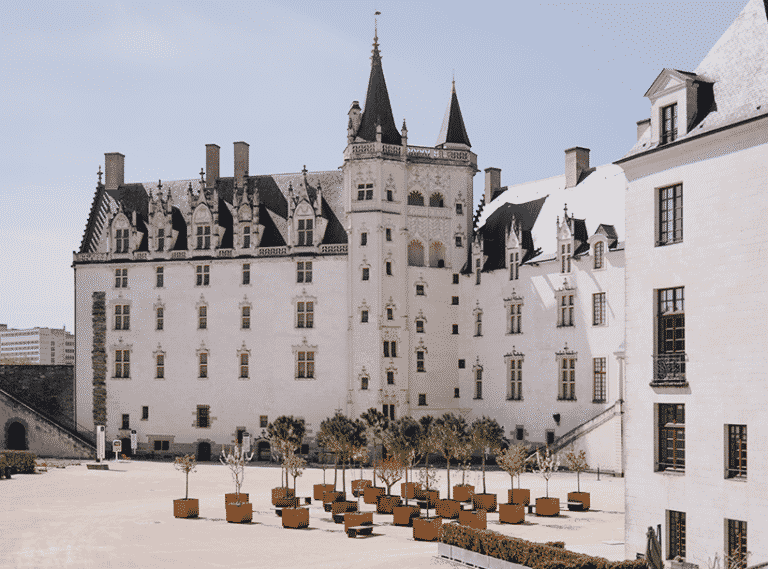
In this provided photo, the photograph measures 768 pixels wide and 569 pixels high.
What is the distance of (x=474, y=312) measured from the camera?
189 ft

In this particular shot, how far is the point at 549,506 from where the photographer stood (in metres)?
33.6

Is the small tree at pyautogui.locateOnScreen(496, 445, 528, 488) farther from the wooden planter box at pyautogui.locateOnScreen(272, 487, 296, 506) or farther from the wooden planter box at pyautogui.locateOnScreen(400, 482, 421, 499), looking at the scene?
the wooden planter box at pyautogui.locateOnScreen(272, 487, 296, 506)

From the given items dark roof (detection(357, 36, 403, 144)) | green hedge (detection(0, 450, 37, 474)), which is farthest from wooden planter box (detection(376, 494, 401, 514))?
dark roof (detection(357, 36, 403, 144))

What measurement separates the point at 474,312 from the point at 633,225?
32.8 metres

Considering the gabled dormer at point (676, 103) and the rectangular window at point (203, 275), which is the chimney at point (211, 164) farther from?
the gabled dormer at point (676, 103)

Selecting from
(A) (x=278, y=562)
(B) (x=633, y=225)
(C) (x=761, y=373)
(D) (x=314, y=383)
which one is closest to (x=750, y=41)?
(B) (x=633, y=225)

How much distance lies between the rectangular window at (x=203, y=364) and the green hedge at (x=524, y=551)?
35698mm

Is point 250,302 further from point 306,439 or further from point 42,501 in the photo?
point 42,501

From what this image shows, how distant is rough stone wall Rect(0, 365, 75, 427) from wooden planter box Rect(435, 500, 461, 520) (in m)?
37.8

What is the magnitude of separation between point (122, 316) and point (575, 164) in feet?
99.9

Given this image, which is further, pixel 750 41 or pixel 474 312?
pixel 474 312

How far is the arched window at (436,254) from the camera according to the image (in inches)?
2323

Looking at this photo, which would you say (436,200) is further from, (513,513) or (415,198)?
(513,513)

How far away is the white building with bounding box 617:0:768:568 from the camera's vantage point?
70.6 ft
